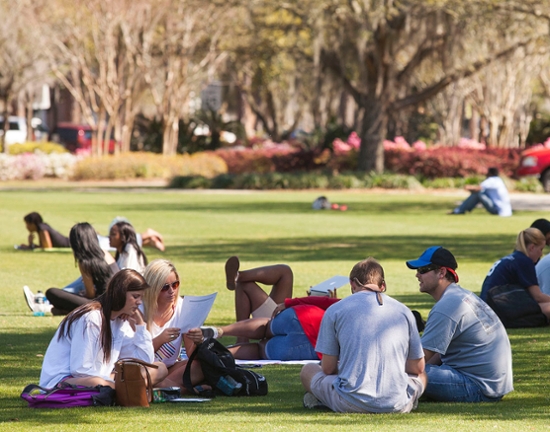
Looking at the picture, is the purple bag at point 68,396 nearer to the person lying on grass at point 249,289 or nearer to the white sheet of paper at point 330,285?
A: the person lying on grass at point 249,289

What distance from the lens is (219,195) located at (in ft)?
113

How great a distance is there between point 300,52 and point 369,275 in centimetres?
3139

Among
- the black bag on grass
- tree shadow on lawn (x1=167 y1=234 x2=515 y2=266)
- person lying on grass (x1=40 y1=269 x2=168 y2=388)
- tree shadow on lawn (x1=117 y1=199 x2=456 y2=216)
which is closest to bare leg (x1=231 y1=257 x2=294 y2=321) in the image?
the black bag on grass

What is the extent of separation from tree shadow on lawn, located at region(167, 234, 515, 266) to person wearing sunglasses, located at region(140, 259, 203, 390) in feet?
29.0

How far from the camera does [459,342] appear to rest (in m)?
7.30

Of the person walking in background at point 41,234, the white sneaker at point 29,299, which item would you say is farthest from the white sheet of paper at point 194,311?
the person walking in background at point 41,234

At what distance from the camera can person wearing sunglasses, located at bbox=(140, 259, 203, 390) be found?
7.77m

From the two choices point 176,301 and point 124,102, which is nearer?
point 176,301

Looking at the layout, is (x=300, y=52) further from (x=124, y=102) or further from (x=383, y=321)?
(x=383, y=321)

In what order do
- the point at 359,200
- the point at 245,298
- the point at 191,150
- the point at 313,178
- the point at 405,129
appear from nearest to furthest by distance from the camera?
1. the point at 245,298
2. the point at 359,200
3. the point at 313,178
4. the point at 191,150
5. the point at 405,129

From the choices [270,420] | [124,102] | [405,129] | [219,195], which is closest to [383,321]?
[270,420]

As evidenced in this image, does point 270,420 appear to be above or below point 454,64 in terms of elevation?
below

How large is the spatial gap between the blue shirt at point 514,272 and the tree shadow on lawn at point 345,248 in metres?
6.00

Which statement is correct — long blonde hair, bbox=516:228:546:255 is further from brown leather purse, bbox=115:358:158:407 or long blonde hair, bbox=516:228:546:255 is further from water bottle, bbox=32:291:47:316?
water bottle, bbox=32:291:47:316
